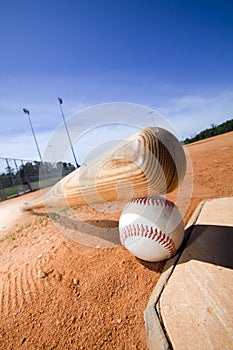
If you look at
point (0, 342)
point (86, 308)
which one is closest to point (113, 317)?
point (86, 308)

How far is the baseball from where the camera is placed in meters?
1.42

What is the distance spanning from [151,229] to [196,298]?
1.67 feet

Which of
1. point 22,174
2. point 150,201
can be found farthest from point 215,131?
point 150,201

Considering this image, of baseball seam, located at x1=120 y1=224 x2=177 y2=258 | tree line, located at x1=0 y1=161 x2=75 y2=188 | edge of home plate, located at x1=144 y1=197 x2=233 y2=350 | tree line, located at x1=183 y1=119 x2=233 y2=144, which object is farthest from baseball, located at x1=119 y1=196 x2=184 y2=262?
tree line, located at x1=183 y1=119 x2=233 y2=144

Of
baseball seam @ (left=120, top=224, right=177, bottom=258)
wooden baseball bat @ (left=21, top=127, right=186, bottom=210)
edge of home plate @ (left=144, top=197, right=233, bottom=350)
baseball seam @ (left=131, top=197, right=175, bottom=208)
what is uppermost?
wooden baseball bat @ (left=21, top=127, right=186, bottom=210)

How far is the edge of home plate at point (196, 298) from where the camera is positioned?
0.97m

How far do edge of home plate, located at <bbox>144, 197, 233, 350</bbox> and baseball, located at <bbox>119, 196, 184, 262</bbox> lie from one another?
184 mm

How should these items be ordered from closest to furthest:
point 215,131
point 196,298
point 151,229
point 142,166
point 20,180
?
point 142,166 < point 196,298 < point 151,229 < point 20,180 < point 215,131

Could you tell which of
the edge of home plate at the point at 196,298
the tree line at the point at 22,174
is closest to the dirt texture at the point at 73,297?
the edge of home plate at the point at 196,298

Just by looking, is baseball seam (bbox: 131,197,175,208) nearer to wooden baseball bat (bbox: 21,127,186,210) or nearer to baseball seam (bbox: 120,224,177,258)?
baseball seam (bbox: 120,224,177,258)

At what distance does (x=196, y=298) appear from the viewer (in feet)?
3.82

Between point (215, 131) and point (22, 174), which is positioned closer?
point (22, 174)

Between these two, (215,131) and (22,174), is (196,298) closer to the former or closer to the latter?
(22,174)

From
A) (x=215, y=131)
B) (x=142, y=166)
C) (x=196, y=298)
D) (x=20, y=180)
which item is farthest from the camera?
(x=215, y=131)
